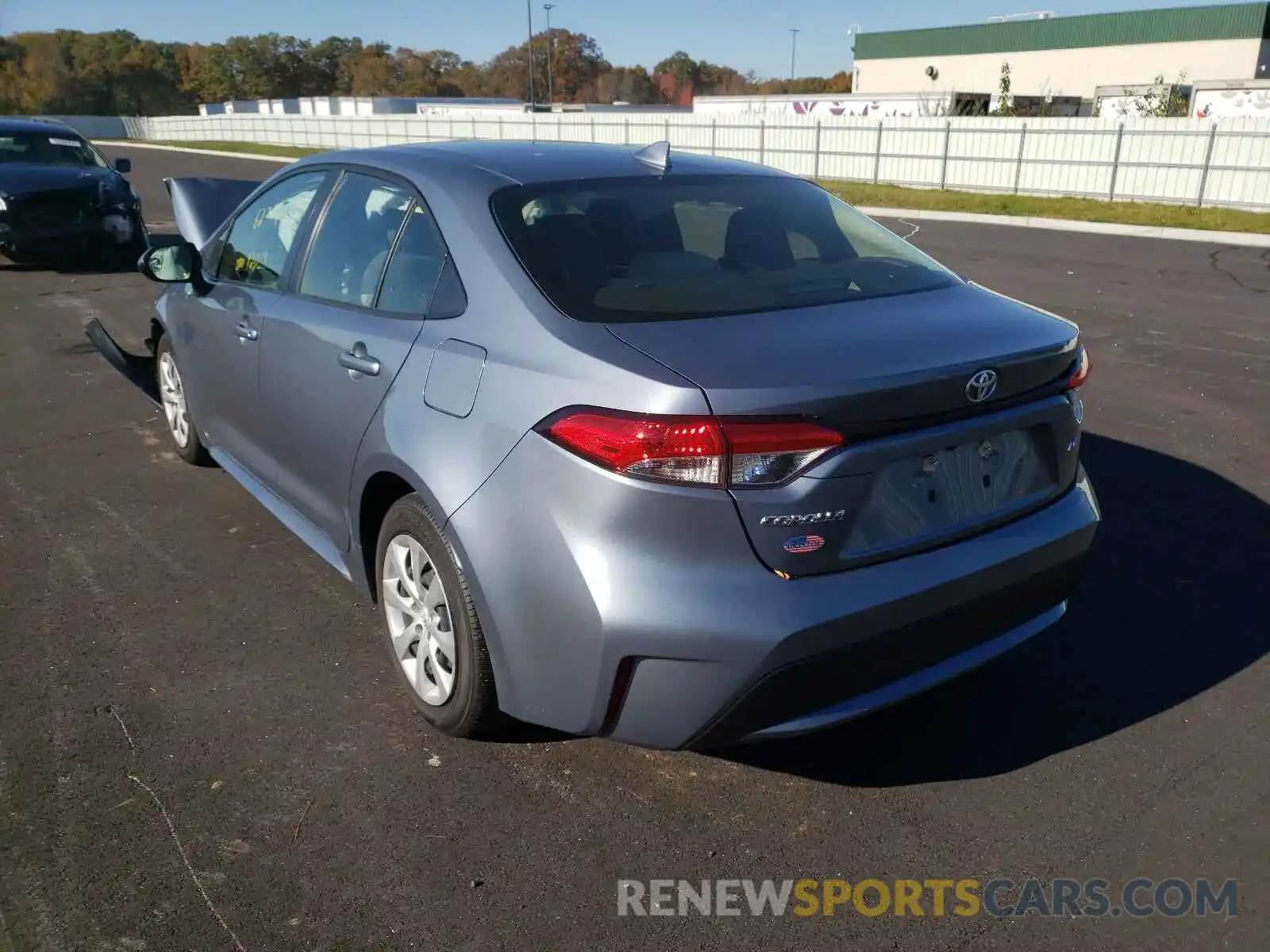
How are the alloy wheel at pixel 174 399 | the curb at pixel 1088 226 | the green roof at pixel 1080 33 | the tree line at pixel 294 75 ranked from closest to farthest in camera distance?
the alloy wheel at pixel 174 399, the curb at pixel 1088 226, the green roof at pixel 1080 33, the tree line at pixel 294 75

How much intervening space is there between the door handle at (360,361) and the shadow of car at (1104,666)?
1.62 m

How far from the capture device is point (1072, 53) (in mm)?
57875

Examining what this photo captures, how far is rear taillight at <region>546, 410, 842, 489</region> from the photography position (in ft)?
7.65

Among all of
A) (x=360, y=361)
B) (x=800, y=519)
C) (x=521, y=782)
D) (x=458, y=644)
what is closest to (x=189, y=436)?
(x=360, y=361)

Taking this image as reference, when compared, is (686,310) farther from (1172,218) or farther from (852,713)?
(1172,218)

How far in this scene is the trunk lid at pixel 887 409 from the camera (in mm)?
2373

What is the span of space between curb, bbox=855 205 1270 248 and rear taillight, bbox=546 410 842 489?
16.2 meters

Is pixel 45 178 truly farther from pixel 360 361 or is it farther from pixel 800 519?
pixel 800 519

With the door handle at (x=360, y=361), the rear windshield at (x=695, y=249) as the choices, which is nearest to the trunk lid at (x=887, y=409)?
the rear windshield at (x=695, y=249)

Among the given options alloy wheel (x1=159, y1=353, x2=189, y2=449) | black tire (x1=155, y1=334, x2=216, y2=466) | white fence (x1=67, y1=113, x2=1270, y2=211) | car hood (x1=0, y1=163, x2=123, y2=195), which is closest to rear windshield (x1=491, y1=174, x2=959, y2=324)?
black tire (x1=155, y1=334, x2=216, y2=466)

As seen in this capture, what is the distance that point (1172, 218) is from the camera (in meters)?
19.2

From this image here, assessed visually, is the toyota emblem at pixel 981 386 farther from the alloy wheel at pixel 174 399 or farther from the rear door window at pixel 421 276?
the alloy wheel at pixel 174 399

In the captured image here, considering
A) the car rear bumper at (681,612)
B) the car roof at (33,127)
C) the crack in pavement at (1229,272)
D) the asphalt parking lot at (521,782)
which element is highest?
the car roof at (33,127)

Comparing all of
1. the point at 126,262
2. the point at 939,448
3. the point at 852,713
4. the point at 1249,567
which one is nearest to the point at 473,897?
the point at 852,713
